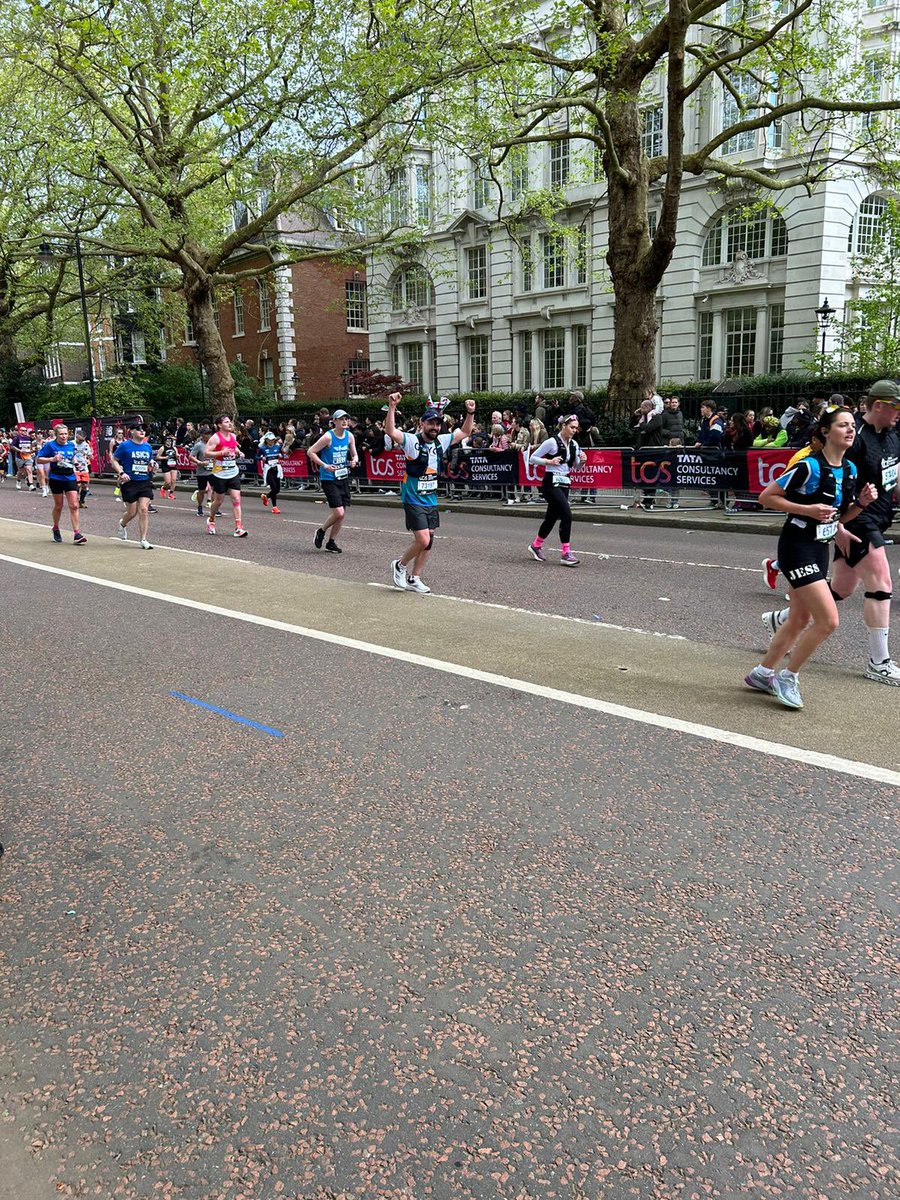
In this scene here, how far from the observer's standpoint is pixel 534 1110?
2.48m

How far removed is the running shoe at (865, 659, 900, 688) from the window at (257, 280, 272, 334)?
1923 inches

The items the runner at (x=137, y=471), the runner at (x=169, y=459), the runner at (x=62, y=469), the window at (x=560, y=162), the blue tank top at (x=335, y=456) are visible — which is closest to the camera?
the blue tank top at (x=335, y=456)

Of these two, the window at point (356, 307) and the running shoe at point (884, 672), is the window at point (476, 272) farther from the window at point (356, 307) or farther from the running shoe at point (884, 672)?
the running shoe at point (884, 672)

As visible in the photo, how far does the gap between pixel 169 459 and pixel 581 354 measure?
18914mm

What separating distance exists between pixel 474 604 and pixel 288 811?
16.9 ft

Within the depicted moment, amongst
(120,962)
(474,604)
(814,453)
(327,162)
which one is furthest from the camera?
(327,162)

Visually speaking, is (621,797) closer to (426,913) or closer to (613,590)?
(426,913)

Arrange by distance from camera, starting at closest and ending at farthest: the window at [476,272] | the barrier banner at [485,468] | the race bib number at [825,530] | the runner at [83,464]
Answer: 1. the race bib number at [825,530]
2. the barrier banner at [485,468]
3. the runner at [83,464]
4. the window at [476,272]

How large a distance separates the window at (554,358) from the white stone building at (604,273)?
5 cm

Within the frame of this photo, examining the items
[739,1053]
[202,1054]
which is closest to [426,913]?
[202,1054]

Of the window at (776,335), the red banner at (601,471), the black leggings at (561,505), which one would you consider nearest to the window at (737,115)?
the window at (776,335)

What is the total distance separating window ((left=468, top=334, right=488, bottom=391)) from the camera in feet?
143

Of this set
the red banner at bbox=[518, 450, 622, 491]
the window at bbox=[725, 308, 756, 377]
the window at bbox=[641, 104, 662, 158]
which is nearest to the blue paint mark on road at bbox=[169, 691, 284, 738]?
the red banner at bbox=[518, 450, 622, 491]

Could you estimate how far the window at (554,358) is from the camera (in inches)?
1593
